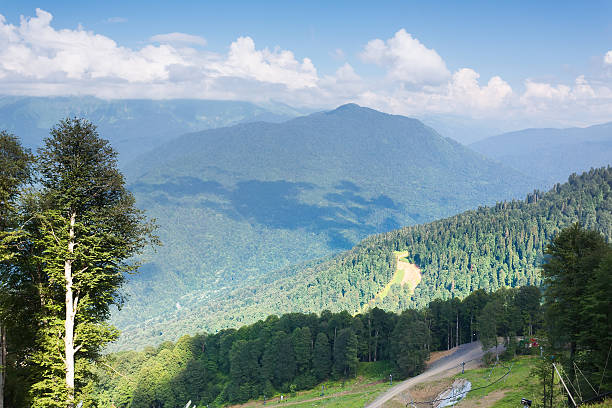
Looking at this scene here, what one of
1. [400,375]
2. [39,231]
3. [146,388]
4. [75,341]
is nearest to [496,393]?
[400,375]

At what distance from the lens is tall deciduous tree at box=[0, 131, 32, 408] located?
53.2 feet

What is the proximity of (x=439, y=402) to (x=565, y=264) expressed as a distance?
2398cm

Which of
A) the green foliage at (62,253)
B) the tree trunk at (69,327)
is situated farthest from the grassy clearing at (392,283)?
the tree trunk at (69,327)

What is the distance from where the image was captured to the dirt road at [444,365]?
51919 millimetres

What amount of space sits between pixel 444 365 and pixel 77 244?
65440mm

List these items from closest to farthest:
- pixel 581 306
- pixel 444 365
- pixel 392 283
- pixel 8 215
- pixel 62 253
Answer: pixel 8 215
pixel 62 253
pixel 581 306
pixel 444 365
pixel 392 283

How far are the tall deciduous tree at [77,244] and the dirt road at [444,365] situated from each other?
3907 cm

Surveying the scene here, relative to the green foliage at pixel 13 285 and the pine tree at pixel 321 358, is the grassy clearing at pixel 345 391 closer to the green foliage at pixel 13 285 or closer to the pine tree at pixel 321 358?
the pine tree at pixel 321 358

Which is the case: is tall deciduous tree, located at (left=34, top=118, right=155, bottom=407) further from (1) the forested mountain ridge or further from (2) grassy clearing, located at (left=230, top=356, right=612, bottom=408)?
(1) the forested mountain ridge

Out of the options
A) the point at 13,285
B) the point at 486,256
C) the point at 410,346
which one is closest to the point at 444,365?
the point at 410,346

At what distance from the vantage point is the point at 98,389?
88.8 m

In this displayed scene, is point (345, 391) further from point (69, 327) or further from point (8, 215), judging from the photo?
point (8, 215)

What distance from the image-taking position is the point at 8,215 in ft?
55.2

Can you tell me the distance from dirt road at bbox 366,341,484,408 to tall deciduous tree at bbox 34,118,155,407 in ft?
128
